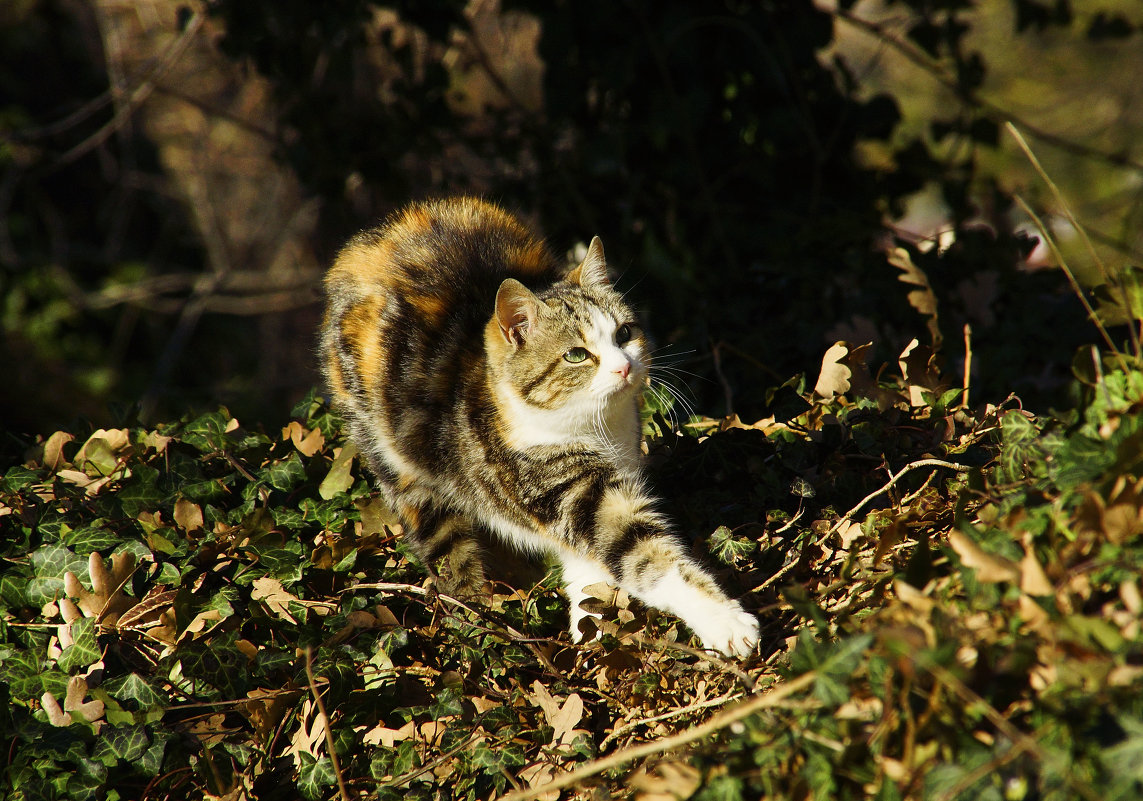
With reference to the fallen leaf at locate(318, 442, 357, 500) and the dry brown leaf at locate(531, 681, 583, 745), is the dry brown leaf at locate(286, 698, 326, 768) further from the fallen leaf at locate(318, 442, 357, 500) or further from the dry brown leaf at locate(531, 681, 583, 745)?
the fallen leaf at locate(318, 442, 357, 500)

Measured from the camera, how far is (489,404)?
2164 mm

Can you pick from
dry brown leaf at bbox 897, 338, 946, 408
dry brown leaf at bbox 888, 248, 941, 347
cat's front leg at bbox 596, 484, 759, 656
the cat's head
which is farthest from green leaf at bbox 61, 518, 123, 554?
dry brown leaf at bbox 888, 248, 941, 347

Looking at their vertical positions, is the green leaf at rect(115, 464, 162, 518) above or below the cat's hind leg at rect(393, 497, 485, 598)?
above

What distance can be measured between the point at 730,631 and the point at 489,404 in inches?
33.6

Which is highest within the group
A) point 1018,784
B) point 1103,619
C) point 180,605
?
point 1103,619

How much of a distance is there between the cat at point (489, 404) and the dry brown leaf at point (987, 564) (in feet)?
2.58

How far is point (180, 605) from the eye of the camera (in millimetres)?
1735

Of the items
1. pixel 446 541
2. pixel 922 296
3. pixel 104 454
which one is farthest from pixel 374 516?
pixel 922 296

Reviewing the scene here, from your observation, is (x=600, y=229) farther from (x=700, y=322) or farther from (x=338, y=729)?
(x=338, y=729)

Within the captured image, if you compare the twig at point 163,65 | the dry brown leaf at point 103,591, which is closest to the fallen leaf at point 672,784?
the dry brown leaf at point 103,591

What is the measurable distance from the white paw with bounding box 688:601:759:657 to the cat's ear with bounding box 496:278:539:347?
83cm

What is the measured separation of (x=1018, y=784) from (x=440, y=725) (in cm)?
100

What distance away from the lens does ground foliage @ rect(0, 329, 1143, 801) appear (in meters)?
1.06

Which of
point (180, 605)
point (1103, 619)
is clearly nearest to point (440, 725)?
point (180, 605)
